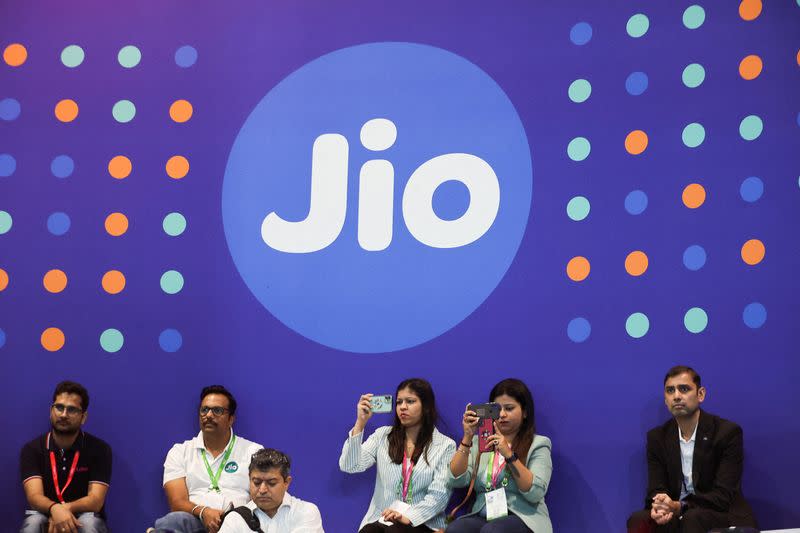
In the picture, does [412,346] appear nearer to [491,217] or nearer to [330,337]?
[330,337]

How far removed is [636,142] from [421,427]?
2.13m

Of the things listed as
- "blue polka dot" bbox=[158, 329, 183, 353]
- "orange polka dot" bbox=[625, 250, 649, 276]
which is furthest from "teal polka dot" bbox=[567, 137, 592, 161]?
"blue polka dot" bbox=[158, 329, 183, 353]

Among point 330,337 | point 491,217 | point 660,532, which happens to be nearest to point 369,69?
point 491,217

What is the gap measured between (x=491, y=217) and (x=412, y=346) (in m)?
0.94

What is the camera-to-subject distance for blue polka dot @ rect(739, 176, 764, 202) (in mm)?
5477

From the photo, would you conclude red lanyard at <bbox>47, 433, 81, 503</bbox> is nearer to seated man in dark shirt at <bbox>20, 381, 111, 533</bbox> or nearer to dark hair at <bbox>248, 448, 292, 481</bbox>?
seated man in dark shirt at <bbox>20, 381, 111, 533</bbox>

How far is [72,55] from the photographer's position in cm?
652

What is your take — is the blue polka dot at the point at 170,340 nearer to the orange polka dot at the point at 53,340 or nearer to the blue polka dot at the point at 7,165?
the orange polka dot at the point at 53,340

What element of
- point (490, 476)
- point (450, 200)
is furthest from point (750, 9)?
point (490, 476)

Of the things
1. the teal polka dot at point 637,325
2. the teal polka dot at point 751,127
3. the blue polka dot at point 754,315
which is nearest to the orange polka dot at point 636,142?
the teal polka dot at point 751,127

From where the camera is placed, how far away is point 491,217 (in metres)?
5.89

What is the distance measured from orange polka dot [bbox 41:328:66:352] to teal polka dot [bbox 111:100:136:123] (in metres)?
1.47

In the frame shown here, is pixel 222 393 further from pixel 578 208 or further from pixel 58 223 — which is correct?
pixel 578 208

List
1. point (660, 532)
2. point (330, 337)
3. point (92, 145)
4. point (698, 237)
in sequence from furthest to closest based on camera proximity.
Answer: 1. point (92, 145)
2. point (330, 337)
3. point (698, 237)
4. point (660, 532)
